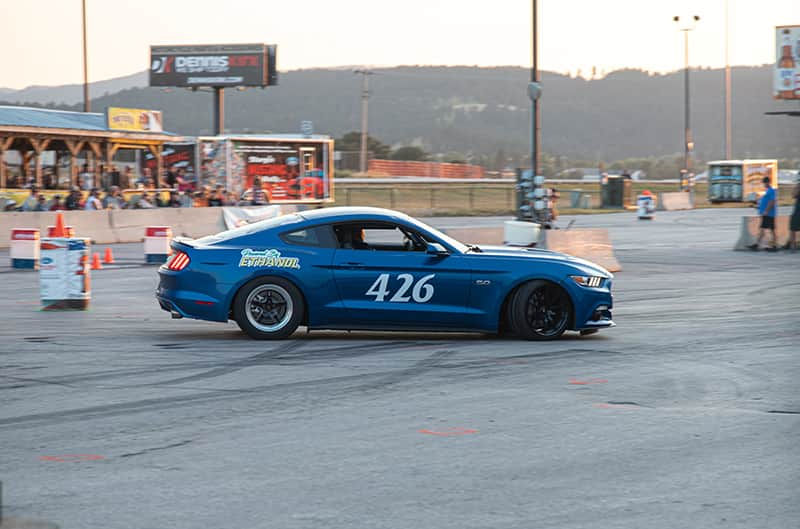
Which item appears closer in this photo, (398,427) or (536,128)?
(398,427)

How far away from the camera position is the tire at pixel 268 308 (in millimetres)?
11711

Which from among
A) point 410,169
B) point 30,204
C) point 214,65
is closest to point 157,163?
point 30,204

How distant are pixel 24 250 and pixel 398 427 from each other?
654 inches

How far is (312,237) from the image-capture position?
11.9m

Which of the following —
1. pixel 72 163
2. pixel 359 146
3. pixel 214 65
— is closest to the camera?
pixel 72 163

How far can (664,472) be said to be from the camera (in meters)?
6.38

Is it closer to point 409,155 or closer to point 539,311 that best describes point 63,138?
point 539,311

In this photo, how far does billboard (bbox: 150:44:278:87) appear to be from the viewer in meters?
64.4

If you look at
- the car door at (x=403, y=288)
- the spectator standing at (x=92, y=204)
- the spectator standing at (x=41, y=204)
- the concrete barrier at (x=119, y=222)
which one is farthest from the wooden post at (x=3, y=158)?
the car door at (x=403, y=288)

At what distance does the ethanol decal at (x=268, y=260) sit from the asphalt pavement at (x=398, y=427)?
0.80m

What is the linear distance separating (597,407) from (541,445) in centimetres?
141

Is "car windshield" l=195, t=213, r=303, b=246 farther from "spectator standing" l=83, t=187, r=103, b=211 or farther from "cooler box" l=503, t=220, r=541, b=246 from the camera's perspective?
"spectator standing" l=83, t=187, r=103, b=211

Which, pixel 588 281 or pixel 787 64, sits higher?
pixel 787 64

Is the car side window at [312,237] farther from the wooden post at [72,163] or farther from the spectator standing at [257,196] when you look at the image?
the spectator standing at [257,196]
